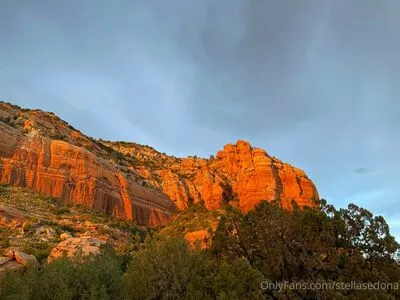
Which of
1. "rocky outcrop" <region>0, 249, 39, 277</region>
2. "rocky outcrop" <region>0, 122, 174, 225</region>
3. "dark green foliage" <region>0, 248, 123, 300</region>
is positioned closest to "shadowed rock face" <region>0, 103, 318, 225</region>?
"rocky outcrop" <region>0, 122, 174, 225</region>

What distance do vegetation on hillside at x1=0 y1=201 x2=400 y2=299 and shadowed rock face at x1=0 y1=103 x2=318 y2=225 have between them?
35.2 m

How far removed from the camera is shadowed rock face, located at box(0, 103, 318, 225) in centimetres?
5878

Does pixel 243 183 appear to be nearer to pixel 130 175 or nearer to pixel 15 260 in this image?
pixel 130 175

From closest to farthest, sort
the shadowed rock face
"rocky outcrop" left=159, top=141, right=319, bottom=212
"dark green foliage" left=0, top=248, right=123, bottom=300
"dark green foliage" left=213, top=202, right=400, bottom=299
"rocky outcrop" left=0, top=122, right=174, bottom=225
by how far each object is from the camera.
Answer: "dark green foliage" left=0, top=248, right=123, bottom=300 < "dark green foliage" left=213, top=202, right=400, bottom=299 < "rocky outcrop" left=0, top=122, right=174, bottom=225 < the shadowed rock face < "rocky outcrop" left=159, top=141, right=319, bottom=212

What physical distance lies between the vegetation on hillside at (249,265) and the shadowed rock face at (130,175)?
35162 mm

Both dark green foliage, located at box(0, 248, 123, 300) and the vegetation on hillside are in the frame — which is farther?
the vegetation on hillside

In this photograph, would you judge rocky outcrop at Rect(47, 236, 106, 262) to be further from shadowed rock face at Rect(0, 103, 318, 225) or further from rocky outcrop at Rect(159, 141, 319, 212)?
rocky outcrop at Rect(159, 141, 319, 212)

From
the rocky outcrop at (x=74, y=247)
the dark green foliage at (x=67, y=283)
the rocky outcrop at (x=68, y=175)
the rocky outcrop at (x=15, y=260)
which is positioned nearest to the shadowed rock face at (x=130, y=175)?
the rocky outcrop at (x=68, y=175)

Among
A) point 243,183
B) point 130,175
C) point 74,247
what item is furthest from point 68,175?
point 243,183

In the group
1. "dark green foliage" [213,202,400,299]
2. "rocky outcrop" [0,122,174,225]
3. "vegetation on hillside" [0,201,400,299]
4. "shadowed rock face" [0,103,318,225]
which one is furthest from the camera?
"shadowed rock face" [0,103,318,225]

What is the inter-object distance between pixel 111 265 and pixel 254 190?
59184mm

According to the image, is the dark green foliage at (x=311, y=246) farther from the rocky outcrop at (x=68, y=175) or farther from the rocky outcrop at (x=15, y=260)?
the rocky outcrop at (x=68, y=175)

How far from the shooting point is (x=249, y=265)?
21.8 metres

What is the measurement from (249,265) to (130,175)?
5600 cm
